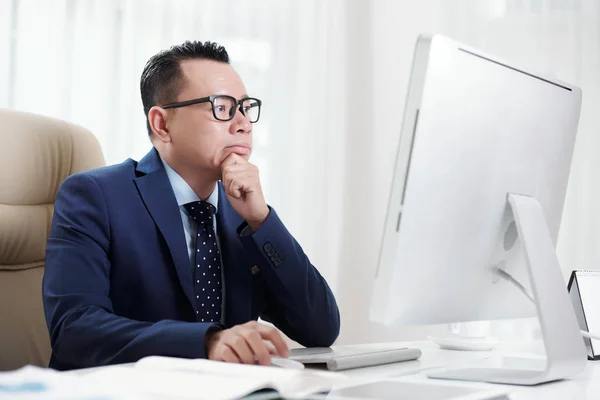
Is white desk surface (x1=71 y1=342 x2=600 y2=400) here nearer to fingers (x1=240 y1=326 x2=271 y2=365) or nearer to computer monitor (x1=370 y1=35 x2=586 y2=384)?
computer monitor (x1=370 y1=35 x2=586 y2=384)

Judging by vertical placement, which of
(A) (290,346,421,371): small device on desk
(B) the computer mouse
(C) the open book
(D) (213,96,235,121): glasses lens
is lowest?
(A) (290,346,421,371): small device on desk

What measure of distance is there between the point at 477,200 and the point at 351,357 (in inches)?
13.4

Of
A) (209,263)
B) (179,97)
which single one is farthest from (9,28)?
(209,263)

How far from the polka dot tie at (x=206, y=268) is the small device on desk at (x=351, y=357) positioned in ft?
0.79

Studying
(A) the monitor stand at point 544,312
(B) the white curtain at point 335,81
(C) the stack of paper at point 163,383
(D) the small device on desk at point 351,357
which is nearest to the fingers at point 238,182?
(D) the small device on desk at point 351,357

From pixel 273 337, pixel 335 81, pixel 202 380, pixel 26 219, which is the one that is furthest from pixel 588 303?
pixel 335 81

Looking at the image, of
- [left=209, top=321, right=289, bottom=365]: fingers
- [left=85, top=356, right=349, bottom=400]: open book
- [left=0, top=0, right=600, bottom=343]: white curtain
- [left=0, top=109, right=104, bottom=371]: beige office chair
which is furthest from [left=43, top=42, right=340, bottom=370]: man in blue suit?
[left=0, top=0, right=600, bottom=343]: white curtain

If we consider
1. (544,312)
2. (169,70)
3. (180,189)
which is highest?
(169,70)

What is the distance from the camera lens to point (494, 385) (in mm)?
945

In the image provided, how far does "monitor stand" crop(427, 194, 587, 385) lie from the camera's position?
0.98 metres

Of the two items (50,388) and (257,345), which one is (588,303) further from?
(50,388)

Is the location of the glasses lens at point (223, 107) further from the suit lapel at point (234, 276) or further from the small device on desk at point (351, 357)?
the small device on desk at point (351, 357)

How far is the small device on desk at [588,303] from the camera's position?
133 centimetres

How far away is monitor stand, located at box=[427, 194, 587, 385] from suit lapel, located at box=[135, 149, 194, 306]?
57cm
